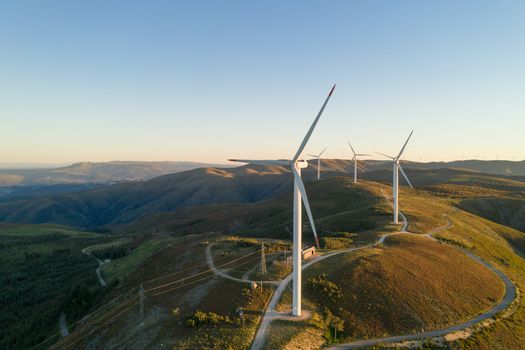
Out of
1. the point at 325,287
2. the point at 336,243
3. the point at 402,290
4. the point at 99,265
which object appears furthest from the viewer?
the point at 99,265

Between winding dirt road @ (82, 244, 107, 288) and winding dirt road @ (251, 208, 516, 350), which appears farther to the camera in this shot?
winding dirt road @ (82, 244, 107, 288)

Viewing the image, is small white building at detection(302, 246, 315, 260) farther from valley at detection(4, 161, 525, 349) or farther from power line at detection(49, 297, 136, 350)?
power line at detection(49, 297, 136, 350)

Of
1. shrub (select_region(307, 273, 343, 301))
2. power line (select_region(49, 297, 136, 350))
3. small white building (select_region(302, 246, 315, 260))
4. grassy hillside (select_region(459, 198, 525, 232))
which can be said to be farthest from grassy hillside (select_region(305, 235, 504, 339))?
grassy hillside (select_region(459, 198, 525, 232))

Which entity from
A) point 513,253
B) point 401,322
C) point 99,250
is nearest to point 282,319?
point 401,322

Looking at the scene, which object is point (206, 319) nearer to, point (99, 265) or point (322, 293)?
point (322, 293)

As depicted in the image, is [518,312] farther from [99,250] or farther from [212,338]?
[99,250]

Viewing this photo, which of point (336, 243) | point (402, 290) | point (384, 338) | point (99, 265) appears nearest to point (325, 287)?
point (384, 338)

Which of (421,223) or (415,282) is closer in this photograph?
(415,282)

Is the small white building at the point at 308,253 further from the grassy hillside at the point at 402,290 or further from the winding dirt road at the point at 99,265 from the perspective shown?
the winding dirt road at the point at 99,265
